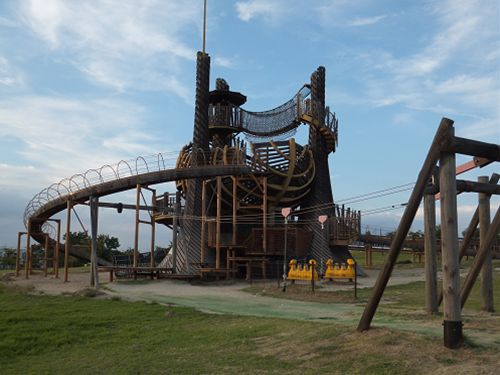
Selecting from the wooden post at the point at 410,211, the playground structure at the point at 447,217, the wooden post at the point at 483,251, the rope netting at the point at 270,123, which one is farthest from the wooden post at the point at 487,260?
the rope netting at the point at 270,123

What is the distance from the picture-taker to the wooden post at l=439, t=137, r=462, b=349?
7133 millimetres

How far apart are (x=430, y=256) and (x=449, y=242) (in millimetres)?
3829

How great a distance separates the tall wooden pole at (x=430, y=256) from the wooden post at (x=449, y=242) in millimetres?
3475

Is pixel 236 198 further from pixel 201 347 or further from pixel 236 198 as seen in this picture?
pixel 201 347

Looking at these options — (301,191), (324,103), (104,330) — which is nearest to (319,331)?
(104,330)

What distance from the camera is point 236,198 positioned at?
31.1 m

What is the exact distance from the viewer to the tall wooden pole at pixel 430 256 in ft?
35.0

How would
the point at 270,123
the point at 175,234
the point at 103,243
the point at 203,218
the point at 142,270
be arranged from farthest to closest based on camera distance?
the point at 103,243
the point at 270,123
the point at 203,218
the point at 175,234
the point at 142,270

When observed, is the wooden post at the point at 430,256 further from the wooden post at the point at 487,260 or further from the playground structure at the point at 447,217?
the playground structure at the point at 447,217

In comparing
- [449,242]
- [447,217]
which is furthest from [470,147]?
[449,242]

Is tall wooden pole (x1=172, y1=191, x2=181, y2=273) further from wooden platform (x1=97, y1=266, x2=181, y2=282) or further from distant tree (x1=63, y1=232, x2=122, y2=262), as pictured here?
distant tree (x1=63, y1=232, x2=122, y2=262)

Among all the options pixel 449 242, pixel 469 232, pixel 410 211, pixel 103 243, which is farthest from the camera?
pixel 103 243

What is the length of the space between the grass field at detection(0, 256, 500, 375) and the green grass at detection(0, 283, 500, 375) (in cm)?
1

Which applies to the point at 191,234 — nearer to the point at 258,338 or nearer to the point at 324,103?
the point at 324,103
